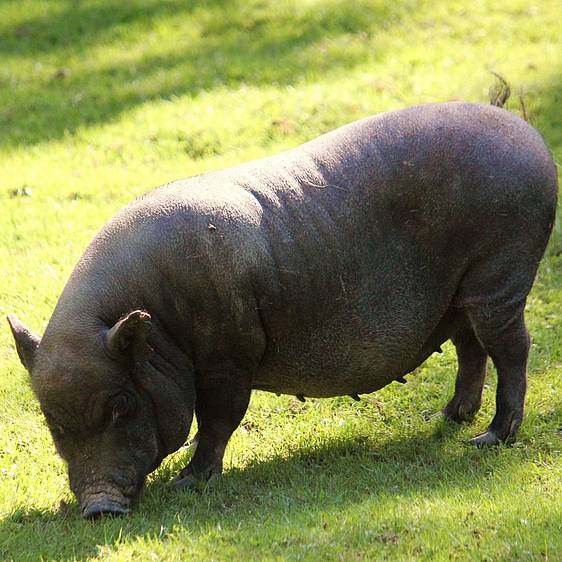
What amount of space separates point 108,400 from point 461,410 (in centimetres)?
258

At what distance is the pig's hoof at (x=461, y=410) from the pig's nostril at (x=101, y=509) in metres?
2.54

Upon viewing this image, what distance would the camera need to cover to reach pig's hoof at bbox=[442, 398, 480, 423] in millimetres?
7465

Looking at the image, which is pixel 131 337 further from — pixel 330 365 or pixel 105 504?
pixel 330 365

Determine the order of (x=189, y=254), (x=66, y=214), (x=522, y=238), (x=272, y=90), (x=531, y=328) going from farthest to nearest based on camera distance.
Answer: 1. (x=272, y=90)
2. (x=66, y=214)
3. (x=531, y=328)
4. (x=522, y=238)
5. (x=189, y=254)

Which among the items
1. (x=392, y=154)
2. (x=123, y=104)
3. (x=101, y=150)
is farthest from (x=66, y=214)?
(x=392, y=154)

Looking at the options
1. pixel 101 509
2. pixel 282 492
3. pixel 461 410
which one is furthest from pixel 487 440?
pixel 101 509

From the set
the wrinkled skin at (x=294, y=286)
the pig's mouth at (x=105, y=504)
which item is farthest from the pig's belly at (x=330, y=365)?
the pig's mouth at (x=105, y=504)

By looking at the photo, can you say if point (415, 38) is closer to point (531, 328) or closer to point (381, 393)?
Result: point (531, 328)

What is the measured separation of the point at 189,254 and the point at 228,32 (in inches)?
346

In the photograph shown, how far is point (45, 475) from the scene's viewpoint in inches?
267

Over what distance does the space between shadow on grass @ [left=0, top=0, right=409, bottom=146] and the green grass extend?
3 cm

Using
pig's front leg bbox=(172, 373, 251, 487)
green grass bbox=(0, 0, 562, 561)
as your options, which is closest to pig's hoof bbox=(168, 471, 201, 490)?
pig's front leg bbox=(172, 373, 251, 487)

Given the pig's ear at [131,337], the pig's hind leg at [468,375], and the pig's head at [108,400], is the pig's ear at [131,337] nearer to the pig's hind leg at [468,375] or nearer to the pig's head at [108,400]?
the pig's head at [108,400]

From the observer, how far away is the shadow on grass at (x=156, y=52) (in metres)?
12.9
